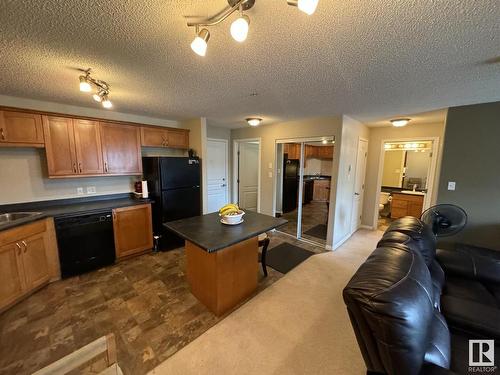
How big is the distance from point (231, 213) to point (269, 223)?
1.56 ft

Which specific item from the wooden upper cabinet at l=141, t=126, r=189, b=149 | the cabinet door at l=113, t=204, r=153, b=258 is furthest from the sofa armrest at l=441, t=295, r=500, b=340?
the wooden upper cabinet at l=141, t=126, r=189, b=149

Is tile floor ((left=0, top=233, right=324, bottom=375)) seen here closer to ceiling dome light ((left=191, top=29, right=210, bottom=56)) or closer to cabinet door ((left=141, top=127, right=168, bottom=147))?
cabinet door ((left=141, top=127, right=168, bottom=147))

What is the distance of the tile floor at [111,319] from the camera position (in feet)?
5.43

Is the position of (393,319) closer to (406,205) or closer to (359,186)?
(359,186)

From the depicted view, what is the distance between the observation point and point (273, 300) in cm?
232

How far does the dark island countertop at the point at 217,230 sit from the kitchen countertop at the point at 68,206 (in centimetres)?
131

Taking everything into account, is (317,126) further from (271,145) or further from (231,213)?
(231,213)

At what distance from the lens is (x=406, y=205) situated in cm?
505

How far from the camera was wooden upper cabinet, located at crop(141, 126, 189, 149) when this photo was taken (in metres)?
3.48

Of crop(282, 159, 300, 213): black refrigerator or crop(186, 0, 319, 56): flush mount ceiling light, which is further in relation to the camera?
crop(282, 159, 300, 213): black refrigerator

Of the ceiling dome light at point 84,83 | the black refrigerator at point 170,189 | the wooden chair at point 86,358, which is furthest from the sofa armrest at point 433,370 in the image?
the black refrigerator at point 170,189

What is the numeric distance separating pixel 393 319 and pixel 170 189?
10.7 feet

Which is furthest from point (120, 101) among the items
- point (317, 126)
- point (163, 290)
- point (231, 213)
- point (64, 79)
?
point (317, 126)

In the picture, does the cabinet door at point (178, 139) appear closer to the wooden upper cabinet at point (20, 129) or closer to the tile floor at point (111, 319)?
the wooden upper cabinet at point (20, 129)
